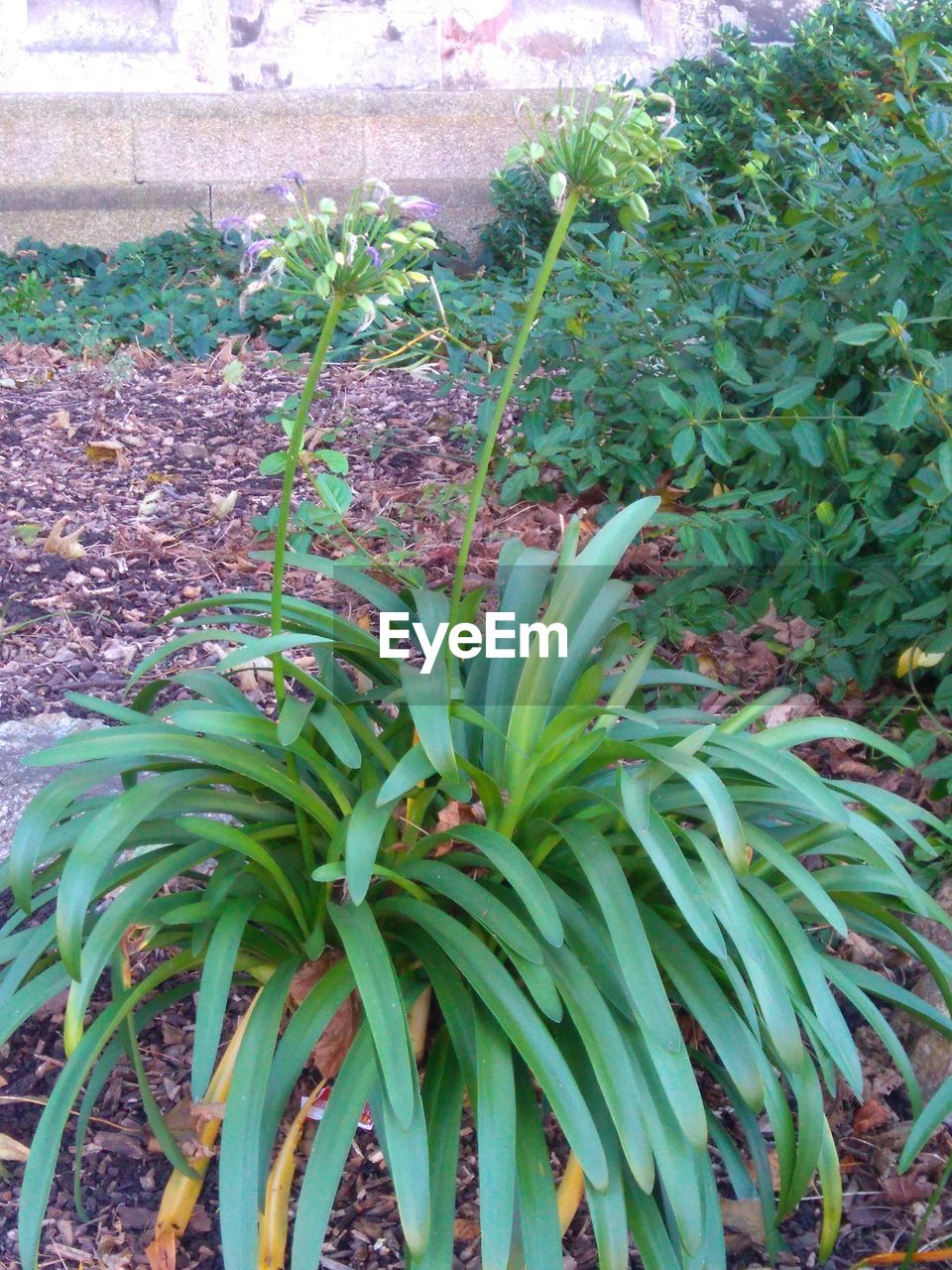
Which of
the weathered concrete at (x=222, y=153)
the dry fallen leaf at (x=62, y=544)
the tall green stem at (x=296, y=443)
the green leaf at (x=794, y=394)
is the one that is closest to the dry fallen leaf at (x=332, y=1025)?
the tall green stem at (x=296, y=443)

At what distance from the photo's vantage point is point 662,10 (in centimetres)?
678

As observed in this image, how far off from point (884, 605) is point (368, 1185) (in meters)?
1.57

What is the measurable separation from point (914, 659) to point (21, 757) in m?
1.94

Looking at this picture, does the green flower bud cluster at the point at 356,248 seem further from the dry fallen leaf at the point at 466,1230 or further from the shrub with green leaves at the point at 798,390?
the dry fallen leaf at the point at 466,1230

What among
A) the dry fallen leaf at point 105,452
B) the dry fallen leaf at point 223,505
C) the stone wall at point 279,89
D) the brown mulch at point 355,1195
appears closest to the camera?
the brown mulch at point 355,1195

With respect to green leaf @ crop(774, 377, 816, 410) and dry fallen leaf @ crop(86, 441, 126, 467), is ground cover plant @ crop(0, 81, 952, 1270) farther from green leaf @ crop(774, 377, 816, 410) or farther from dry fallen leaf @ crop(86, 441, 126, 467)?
dry fallen leaf @ crop(86, 441, 126, 467)

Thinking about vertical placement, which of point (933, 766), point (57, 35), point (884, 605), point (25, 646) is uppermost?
point (57, 35)

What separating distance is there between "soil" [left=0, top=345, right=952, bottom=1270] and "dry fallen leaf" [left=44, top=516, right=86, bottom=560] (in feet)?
0.04

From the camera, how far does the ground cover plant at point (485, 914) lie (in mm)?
1446

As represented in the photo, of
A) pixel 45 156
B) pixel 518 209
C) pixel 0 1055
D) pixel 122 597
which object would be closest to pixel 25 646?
pixel 122 597

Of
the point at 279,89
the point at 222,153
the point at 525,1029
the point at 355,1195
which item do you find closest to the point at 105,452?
the point at 355,1195

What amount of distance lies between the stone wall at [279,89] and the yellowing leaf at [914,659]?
4994 mm

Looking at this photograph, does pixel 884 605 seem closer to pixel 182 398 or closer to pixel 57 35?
pixel 182 398

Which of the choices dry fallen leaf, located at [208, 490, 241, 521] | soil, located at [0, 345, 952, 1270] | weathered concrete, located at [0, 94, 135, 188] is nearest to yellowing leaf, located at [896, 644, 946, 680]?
soil, located at [0, 345, 952, 1270]
